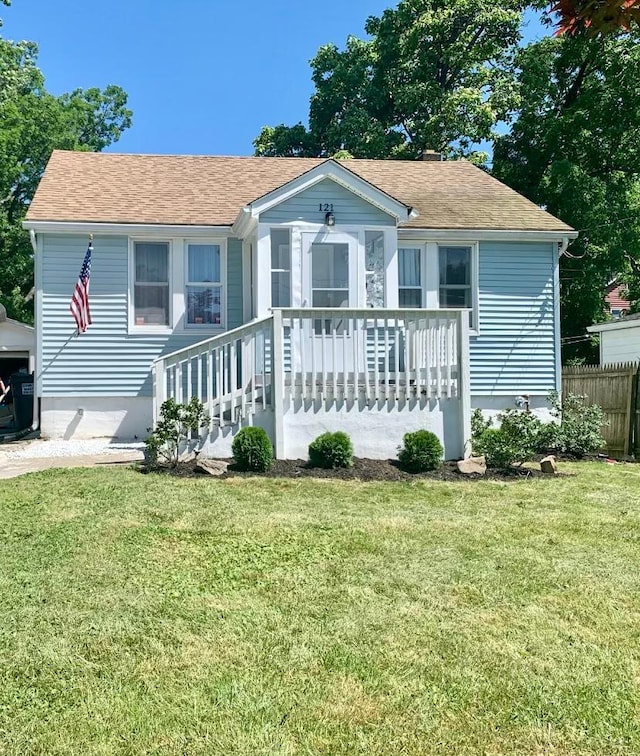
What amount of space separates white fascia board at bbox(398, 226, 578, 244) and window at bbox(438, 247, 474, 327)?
37 cm

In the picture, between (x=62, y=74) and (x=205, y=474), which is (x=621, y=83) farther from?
(x=62, y=74)

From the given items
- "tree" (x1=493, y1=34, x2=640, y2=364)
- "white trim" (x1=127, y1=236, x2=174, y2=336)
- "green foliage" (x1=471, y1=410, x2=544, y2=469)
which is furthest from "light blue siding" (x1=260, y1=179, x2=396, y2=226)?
"tree" (x1=493, y1=34, x2=640, y2=364)

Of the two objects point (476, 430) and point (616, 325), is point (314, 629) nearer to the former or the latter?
point (476, 430)

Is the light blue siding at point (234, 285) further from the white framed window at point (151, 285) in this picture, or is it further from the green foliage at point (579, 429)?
the green foliage at point (579, 429)

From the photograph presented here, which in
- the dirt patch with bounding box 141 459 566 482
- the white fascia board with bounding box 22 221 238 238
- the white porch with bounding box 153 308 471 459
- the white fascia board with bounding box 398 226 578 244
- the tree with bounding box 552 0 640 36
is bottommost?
the dirt patch with bounding box 141 459 566 482

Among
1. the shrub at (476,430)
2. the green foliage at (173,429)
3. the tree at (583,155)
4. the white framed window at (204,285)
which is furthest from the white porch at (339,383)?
the tree at (583,155)

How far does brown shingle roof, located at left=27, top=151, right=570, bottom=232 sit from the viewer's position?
12.1 metres

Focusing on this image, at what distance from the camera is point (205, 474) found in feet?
25.2

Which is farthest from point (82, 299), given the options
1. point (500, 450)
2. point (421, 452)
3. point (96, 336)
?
point (500, 450)

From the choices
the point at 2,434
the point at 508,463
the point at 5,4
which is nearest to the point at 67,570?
the point at 508,463

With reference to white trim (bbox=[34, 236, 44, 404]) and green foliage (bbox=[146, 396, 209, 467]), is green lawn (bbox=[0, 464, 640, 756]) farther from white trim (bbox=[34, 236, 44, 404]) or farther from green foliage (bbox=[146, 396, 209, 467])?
white trim (bbox=[34, 236, 44, 404])

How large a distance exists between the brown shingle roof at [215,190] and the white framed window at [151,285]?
0.57 metres

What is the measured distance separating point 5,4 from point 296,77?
13429mm

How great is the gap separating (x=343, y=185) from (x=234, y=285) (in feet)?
8.78
